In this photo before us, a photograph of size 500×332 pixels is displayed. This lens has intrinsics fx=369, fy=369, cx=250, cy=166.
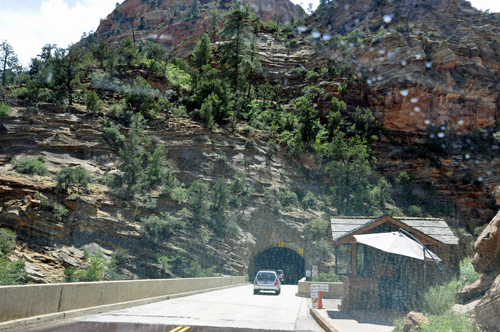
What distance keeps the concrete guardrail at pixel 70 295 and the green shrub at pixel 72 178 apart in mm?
15009

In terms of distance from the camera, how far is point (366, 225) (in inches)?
647

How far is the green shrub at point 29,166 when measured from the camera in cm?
3003

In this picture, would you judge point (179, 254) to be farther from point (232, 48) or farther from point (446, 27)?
point (446, 27)

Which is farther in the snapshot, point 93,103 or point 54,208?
point 93,103

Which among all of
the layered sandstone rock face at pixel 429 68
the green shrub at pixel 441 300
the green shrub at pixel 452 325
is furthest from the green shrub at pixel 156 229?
the layered sandstone rock face at pixel 429 68

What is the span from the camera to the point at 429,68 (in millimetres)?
55000

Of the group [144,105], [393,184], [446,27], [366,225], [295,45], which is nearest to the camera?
[366,225]

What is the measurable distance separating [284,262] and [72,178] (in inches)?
1004

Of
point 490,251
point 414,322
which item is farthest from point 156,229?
point 490,251

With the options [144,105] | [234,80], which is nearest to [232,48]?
[234,80]

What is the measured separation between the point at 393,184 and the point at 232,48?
1161 inches

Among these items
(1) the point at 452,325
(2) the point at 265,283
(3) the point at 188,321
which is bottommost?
(2) the point at 265,283

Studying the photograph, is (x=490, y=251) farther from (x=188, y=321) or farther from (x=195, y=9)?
(x=195, y=9)

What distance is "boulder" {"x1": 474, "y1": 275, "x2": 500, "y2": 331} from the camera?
7.05 meters
